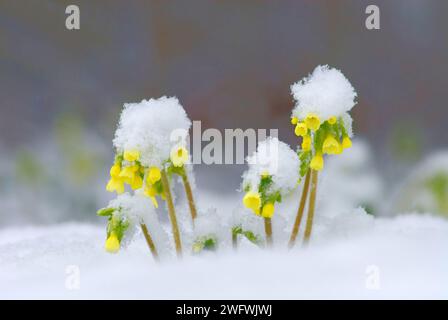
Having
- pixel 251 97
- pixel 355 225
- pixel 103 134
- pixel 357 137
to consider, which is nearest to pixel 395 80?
pixel 357 137

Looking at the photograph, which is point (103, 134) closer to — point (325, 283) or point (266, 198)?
point (266, 198)

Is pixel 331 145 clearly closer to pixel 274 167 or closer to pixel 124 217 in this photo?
pixel 274 167

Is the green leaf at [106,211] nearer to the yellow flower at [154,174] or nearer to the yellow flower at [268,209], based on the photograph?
the yellow flower at [154,174]

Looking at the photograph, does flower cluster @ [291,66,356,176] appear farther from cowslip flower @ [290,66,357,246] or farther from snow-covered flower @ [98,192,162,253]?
snow-covered flower @ [98,192,162,253]

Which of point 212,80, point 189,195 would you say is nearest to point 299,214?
point 189,195

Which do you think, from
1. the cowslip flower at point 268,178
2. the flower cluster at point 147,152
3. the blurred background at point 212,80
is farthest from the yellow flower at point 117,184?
the blurred background at point 212,80

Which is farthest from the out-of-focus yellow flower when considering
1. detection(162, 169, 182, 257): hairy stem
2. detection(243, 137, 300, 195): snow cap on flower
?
detection(162, 169, 182, 257): hairy stem

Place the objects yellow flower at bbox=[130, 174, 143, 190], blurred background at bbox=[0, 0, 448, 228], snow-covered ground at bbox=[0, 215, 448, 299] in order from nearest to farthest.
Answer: snow-covered ground at bbox=[0, 215, 448, 299] < yellow flower at bbox=[130, 174, 143, 190] < blurred background at bbox=[0, 0, 448, 228]

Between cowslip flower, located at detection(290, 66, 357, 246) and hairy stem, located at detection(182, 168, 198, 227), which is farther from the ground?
cowslip flower, located at detection(290, 66, 357, 246)
